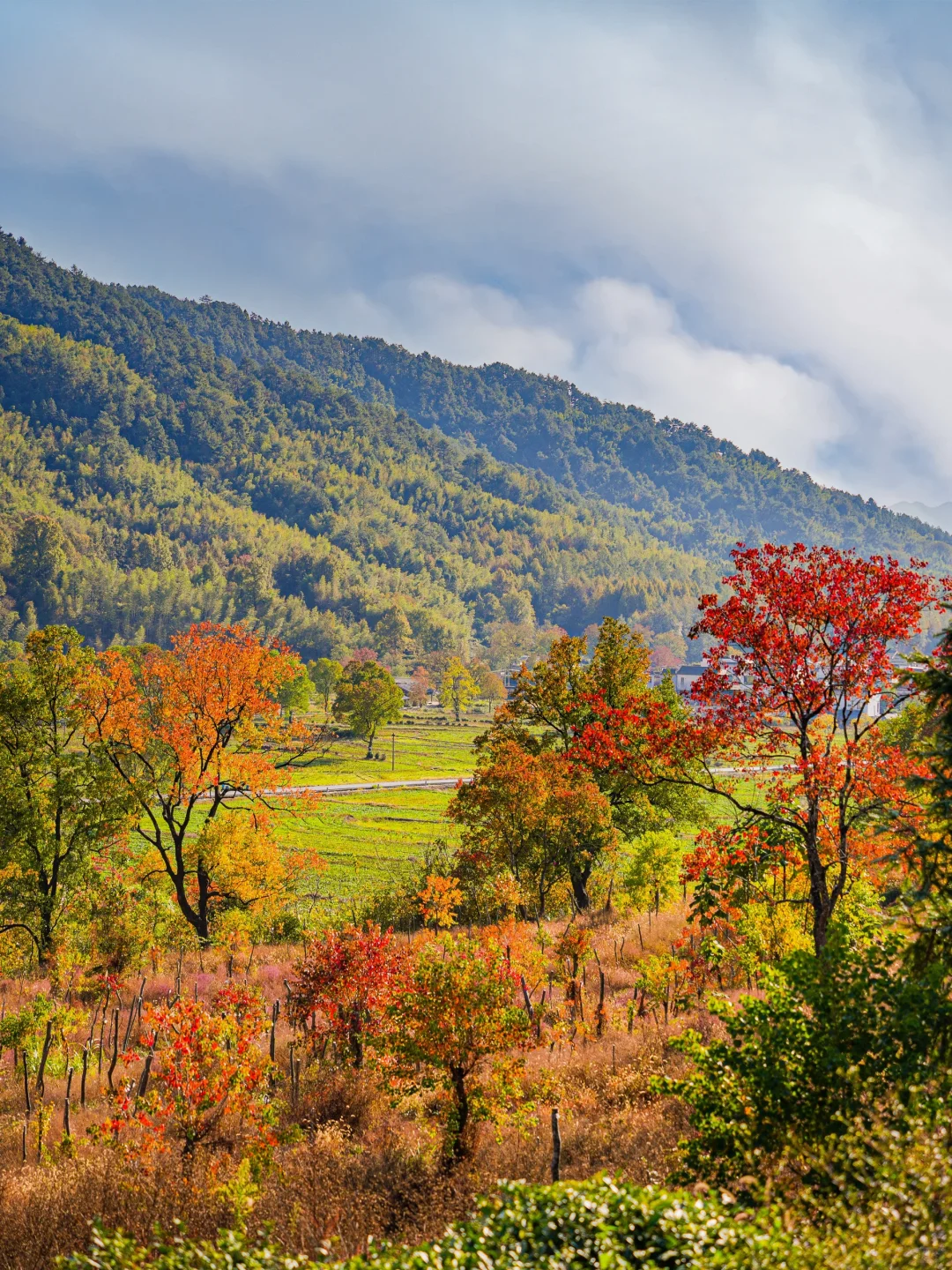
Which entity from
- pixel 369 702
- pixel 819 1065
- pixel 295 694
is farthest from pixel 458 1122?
pixel 295 694

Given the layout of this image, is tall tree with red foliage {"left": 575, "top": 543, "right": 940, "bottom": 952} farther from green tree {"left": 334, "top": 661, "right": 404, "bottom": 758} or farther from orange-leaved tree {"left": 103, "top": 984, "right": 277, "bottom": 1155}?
green tree {"left": 334, "top": 661, "right": 404, "bottom": 758}

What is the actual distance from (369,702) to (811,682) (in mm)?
92591

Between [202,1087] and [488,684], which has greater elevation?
[488,684]

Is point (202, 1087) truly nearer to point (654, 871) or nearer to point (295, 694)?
point (654, 871)

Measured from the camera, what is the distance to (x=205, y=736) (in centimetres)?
3055

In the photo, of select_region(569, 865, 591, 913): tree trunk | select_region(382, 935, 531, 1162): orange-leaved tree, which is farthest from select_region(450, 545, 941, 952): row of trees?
select_region(569, 865, 591, 913): tree trunk

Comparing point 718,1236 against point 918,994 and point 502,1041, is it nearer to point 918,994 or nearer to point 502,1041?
point 918,994

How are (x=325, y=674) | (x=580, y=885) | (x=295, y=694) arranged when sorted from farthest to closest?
1. (x=325, y=674)
2. (x=295, y=694)
3. (x=580, y=885)

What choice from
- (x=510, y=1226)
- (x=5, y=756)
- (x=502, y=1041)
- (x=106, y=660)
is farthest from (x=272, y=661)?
(x=510, y=1226)

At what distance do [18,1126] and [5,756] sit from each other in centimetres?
1429

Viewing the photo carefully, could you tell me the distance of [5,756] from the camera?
26.4m

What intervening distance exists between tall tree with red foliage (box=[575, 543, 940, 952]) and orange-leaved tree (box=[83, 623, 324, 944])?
62.9ft

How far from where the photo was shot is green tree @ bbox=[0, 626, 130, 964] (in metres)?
26.6

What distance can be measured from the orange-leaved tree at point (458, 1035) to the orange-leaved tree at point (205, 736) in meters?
19.2
